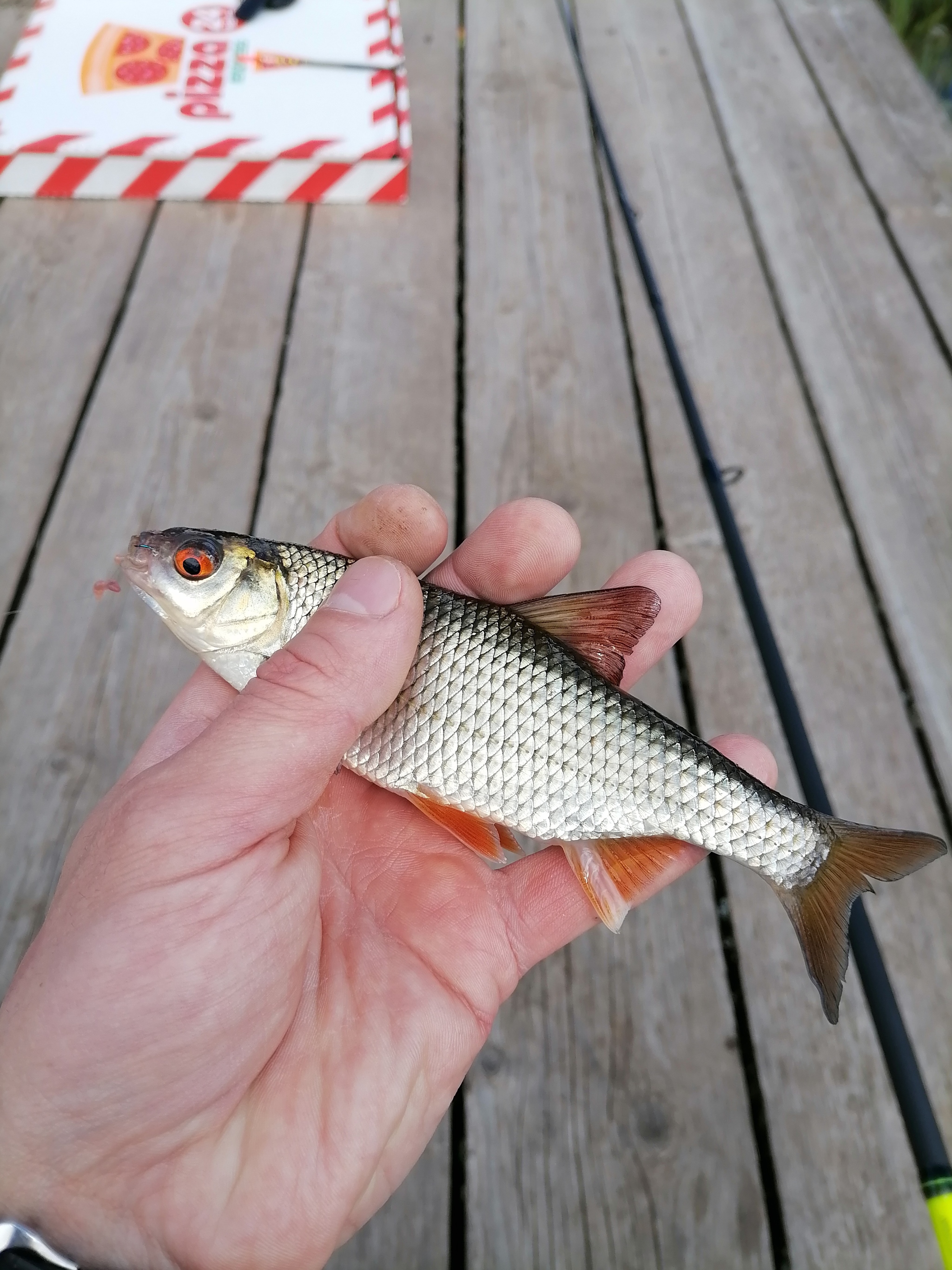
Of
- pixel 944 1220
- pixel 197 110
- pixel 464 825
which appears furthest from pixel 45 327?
pixel 944 1220

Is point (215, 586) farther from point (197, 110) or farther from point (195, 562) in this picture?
point (197, 110)

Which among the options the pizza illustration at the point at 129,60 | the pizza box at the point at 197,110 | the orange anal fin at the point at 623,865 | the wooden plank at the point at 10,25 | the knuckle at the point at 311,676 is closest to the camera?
the knuckle at the point at 311,676

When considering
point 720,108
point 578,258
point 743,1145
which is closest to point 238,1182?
point 743,1145

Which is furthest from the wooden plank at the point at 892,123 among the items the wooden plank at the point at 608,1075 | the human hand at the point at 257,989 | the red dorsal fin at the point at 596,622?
the human hand at the point at 257,989

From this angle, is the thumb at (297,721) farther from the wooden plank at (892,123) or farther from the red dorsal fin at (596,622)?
the wooden plank at (892,123)

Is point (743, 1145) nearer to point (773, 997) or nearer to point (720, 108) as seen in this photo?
point (773, 997)

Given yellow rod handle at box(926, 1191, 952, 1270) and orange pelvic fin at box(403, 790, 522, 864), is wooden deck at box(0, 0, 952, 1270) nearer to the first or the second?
yellow rod handle at box(926, 1191, 952, 1270)
